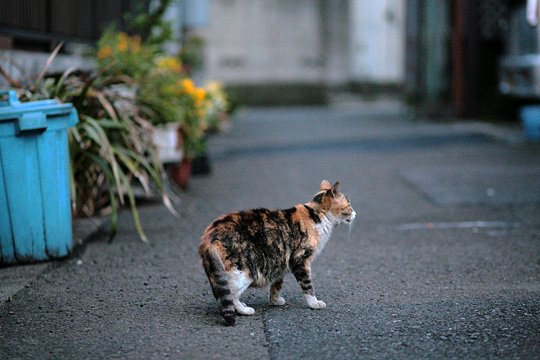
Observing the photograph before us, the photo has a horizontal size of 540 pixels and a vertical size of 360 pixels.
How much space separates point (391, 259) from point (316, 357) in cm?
231

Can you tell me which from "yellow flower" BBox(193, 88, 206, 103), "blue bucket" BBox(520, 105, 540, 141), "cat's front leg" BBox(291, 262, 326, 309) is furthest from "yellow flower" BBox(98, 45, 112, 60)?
"blue bucket" BBox(520, 105, 540, 141)

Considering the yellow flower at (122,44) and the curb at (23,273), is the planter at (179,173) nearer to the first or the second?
the yellow flower at (122,44)

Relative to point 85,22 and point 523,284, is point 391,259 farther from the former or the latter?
point 85,22

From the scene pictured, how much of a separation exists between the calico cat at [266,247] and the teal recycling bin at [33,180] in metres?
1.79

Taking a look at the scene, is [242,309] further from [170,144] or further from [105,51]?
[105,51]

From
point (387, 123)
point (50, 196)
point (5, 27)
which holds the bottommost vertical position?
point (387, 123)

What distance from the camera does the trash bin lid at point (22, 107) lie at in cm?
547

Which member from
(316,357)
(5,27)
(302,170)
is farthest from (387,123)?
(316,357)

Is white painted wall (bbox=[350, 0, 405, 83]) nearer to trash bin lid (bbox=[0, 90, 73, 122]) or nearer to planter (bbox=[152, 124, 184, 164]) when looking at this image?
planter (bbox=[152, 124, 184, 164])

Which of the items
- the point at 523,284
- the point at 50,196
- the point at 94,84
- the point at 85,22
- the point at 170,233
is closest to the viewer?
the point at 523,284

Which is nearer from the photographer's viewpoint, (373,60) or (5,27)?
(5,27)

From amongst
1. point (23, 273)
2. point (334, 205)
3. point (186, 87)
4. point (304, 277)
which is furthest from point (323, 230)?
point (186, 87)

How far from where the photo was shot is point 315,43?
31.8 metres

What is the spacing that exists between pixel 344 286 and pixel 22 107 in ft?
8.34
